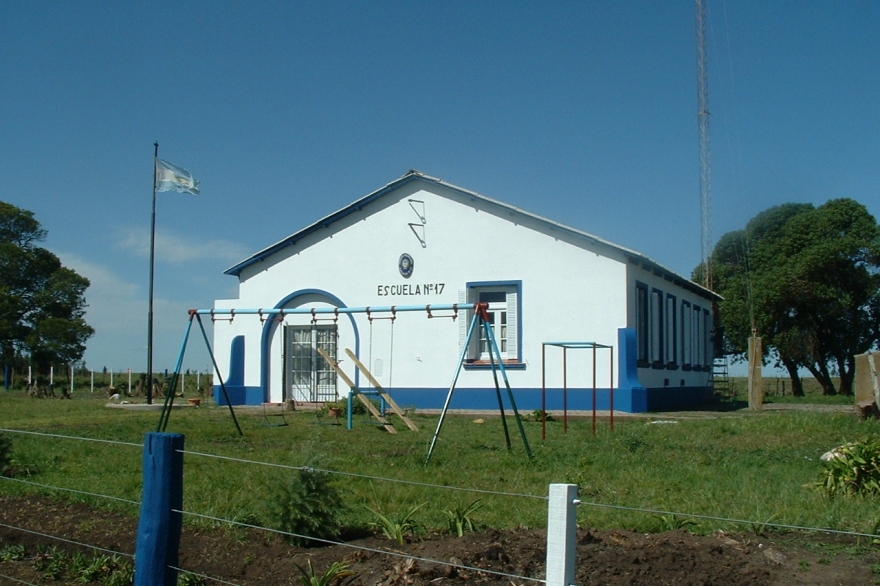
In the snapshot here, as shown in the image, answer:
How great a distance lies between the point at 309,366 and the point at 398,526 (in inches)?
760

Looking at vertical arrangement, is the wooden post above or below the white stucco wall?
below

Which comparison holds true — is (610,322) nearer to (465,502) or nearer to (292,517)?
(465,502)

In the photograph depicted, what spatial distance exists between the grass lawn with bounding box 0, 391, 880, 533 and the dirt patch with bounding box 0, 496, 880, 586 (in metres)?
0.39

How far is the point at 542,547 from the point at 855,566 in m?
1.93

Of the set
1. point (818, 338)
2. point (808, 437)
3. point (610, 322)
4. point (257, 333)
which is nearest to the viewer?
point (808, 437)

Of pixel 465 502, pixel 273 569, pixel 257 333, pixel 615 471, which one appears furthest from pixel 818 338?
pixel 273 569

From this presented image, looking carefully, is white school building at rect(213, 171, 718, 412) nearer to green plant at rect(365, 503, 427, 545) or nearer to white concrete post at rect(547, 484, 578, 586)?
green plant at rect(365, 503, 427, 545)

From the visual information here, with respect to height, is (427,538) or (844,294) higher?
(844,294)

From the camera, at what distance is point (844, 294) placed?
35531mm

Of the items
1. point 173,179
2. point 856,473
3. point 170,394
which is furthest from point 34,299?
point 856,473

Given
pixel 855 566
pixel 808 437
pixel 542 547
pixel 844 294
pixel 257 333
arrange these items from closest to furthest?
pixel 855 566, pixel 542 547, pixel 808 437, pixel 257 333, pixel 844 294

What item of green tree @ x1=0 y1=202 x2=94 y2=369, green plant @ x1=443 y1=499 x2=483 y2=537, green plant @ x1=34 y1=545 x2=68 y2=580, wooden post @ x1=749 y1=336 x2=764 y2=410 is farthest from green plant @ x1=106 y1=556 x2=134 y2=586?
green tree @ x1=0 y1=202 x2=94 y2=369

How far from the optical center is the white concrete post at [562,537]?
3.48 meters

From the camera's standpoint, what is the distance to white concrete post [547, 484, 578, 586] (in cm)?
348
